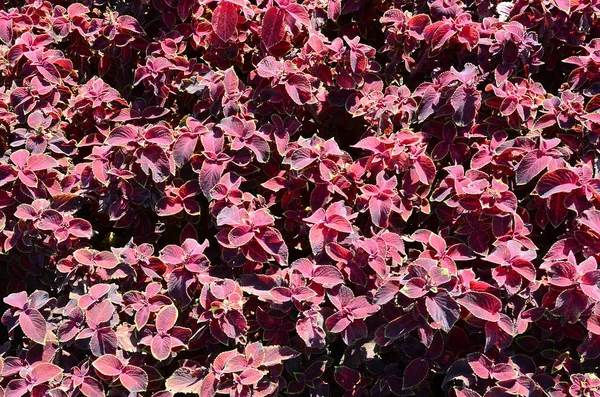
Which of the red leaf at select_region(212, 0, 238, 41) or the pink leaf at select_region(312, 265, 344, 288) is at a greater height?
the red leaf at select_region(212, 0, 238, 41)

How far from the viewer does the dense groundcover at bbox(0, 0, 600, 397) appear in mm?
1929

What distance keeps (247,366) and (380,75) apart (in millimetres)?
1216

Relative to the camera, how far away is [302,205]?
2.24 m

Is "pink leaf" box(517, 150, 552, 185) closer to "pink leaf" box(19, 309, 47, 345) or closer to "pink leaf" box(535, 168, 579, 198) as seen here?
"pink leaf" box(535, 168, 579, 198)

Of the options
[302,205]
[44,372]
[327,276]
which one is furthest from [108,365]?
[302,205]

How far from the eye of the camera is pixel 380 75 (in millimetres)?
2488

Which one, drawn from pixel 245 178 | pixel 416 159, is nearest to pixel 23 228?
pixel 245 178

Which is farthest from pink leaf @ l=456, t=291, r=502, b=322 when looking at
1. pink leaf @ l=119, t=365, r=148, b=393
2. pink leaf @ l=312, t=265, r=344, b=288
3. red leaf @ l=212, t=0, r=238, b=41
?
red leaf @ l=212, t=0, r=238, b=41

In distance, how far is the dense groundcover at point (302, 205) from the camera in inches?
75.9

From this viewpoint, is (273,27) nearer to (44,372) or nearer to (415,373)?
(415,373)

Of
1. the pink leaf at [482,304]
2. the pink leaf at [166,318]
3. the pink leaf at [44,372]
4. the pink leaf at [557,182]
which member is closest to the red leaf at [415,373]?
the pink leaf at [482,304]

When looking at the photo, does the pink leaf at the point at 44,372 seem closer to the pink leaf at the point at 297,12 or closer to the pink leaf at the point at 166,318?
the pink leaf at the point at 166,318

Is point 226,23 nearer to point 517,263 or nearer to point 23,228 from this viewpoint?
point 23,228

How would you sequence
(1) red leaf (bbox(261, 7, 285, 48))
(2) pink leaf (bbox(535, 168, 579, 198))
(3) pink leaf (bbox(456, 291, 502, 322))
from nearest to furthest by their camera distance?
(3) pink leaf (bbox(456, 291, 502, 322)) → (2) pink leaf (bbox(535, 168, 579, 198)) → (1) red leaf (bbox(261, 7, 285, 48))
